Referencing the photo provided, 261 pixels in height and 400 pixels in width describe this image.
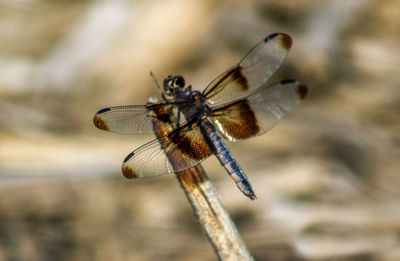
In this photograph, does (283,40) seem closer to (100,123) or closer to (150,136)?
(100,123)

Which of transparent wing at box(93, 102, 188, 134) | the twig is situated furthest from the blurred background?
the twig

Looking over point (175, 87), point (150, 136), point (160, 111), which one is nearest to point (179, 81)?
point (175, 87)

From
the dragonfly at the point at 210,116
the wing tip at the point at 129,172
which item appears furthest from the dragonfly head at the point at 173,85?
the wing tip at the point at 129,172

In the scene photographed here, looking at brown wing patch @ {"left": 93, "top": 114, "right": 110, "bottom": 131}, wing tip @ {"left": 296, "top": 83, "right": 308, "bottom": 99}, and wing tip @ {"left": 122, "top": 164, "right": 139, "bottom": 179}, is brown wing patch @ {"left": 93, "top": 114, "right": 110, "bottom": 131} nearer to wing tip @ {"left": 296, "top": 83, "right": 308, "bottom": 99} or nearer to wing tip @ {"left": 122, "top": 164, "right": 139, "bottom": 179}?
wing tip @ {"left": 122, "top": 164, "right": 139, "bottom": 179}

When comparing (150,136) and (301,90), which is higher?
(150,136)

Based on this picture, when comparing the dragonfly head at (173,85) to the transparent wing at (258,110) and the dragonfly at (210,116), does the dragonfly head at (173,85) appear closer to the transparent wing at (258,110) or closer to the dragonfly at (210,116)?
the dragonfly at (210,116)

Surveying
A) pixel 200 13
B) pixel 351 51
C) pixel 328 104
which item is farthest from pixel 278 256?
pixel 200 13

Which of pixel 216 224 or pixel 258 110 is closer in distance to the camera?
pixel 216 224
